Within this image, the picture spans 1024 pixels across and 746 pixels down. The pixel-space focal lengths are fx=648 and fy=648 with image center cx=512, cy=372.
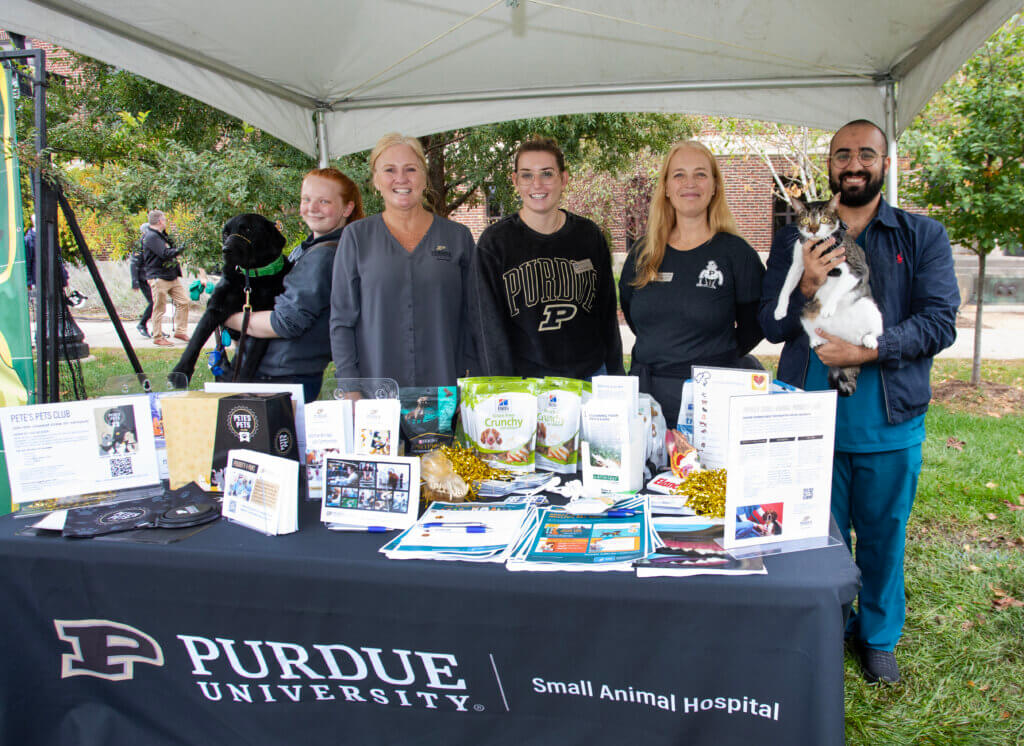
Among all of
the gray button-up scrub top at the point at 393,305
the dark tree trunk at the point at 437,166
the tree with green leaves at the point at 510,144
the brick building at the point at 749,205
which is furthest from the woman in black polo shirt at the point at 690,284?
the brick building at the point at 749,205

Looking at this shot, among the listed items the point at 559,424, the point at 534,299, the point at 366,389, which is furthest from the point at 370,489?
the point at 534,299

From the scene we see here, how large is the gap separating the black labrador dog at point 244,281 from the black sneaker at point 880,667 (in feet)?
8.04


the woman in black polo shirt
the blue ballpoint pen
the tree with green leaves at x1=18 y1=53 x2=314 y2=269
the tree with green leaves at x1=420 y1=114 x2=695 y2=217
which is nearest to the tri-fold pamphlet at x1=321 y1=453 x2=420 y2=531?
the blue ballpoint pen

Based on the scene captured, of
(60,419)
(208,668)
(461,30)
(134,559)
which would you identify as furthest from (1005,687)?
(461,30)

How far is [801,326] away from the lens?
197cm

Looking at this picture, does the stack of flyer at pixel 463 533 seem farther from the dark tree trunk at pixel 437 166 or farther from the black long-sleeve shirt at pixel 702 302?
the dark tree trunk at pixel 437 166

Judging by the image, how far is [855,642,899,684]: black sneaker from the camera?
2094mm

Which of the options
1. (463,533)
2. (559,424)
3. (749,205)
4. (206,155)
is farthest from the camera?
(749,205)

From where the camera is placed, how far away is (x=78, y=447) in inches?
66.2

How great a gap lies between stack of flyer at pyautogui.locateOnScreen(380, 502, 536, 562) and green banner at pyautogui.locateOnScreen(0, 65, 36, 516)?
5.14ft

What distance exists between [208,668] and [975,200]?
630cm

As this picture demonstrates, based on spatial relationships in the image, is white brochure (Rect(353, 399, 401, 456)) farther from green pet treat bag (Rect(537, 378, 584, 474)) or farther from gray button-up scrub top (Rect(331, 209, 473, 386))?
gray button-up scrub top (Rect(331, 209, 473, 386))

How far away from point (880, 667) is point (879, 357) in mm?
1052

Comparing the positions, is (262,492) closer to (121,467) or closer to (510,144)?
(121,467)
